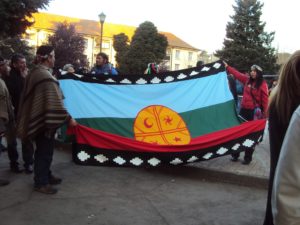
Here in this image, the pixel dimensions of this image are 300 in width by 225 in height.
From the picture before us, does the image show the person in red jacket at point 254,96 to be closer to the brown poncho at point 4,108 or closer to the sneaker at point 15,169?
the sneaker at point 15,169

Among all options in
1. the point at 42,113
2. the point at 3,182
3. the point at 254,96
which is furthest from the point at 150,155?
the point at 254,96

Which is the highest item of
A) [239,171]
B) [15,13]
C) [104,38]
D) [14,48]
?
[104,38]

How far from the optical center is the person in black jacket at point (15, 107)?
6.43 meters

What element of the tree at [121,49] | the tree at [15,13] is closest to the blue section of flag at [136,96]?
the tree at [15,13]

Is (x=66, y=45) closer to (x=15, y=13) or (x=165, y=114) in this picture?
(x=15, y=13)

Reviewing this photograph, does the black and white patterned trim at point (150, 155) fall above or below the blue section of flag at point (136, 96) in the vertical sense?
below

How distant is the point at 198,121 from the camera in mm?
6992

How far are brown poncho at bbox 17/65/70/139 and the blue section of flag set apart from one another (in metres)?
1.54

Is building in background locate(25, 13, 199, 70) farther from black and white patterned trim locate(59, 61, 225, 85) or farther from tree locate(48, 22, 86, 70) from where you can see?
black and white patterned trim locate(59, 61, 225, 85)

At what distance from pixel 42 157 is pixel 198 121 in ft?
9.25

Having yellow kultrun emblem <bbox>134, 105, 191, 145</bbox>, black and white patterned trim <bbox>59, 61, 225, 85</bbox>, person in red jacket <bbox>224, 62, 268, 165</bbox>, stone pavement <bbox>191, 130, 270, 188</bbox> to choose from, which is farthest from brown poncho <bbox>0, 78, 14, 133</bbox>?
person in red jacket <bbox>224, 62, 268, 165</bbox>

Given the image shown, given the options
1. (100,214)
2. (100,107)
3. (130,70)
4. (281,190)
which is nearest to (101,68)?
(100,107)

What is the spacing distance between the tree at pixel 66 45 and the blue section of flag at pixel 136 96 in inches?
1099

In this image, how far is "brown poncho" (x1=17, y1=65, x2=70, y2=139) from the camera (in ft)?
17.0
